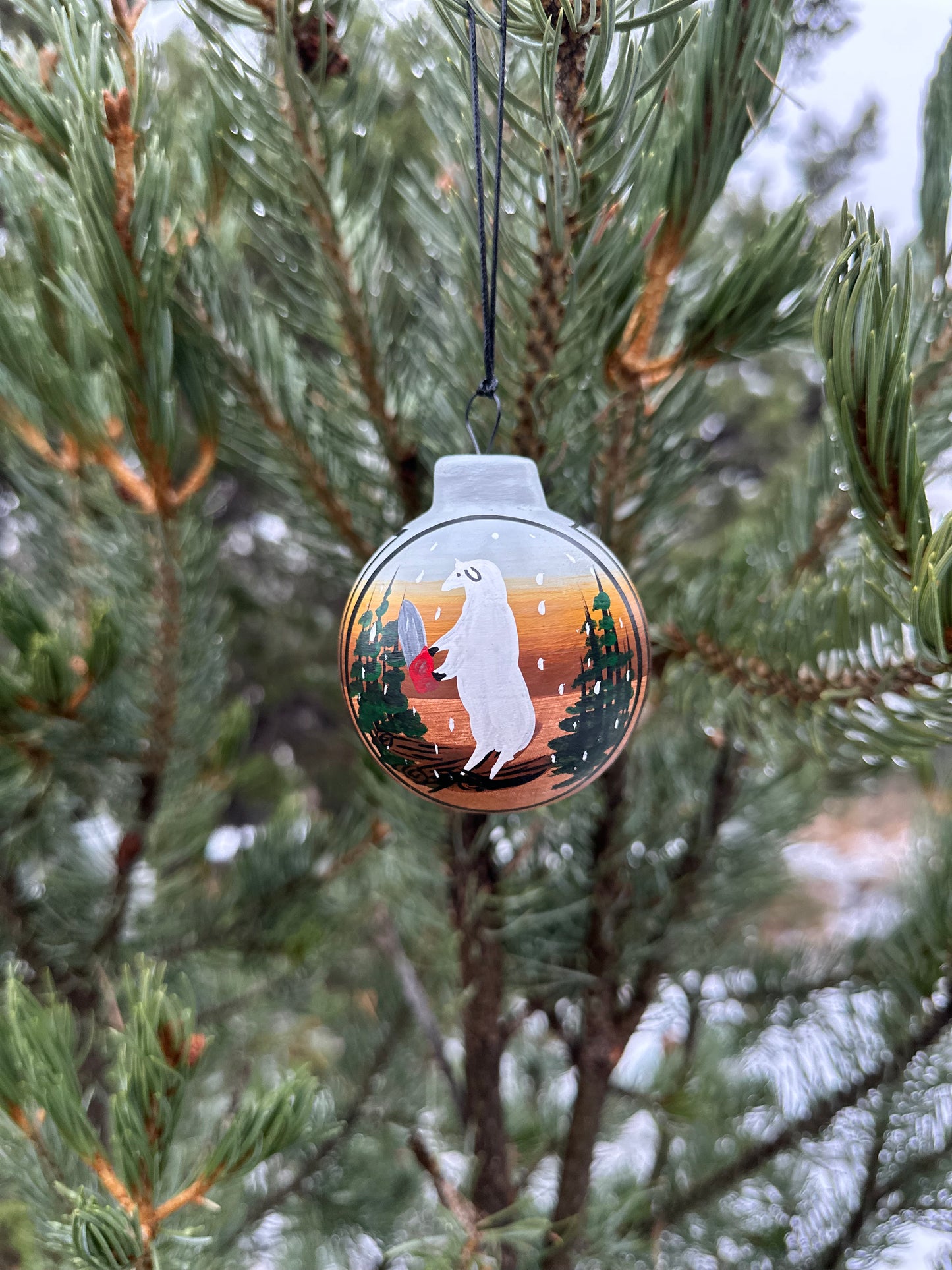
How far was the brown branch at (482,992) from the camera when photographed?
561 mm

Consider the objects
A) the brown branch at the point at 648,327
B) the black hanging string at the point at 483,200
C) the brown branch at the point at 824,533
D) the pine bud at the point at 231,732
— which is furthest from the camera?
the pine bud at the point at 231,732

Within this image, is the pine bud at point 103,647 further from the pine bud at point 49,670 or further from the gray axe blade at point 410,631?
the gray axe blade at point 410,631

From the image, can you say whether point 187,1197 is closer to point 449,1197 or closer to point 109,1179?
point 109,1179

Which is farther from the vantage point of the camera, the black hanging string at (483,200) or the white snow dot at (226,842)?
the white snow dot at (226,842)

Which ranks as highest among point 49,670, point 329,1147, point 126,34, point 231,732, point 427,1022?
point 126,34

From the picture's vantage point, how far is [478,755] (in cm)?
39

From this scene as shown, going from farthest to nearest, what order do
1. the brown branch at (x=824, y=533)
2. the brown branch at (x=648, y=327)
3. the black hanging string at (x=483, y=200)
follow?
the brown branch at (x=824, y=533)
the brown branch at (x=648, y=327)
the black hanging string at (x=483, y=200)

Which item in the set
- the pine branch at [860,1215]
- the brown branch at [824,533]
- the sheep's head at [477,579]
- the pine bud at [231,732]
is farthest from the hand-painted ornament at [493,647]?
the pine branch at [860,1215]

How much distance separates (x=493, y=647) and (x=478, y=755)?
49mm

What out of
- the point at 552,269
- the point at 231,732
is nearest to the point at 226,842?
the point at 231,732

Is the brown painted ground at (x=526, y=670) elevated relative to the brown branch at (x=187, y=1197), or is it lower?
elevated

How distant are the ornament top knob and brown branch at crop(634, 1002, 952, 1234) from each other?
51 centimetres

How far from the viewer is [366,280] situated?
48 cm

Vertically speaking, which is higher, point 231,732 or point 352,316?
point 352,316
